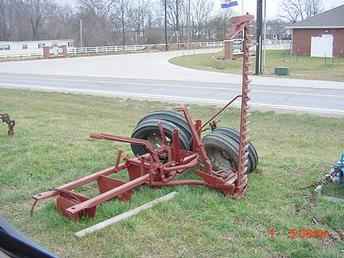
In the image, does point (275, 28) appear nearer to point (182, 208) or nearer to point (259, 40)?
point (259, 40)

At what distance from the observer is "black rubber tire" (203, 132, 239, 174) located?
5320 mm

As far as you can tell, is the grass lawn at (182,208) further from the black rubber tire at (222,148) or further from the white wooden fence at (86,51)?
the white wooden fence at (86,51)

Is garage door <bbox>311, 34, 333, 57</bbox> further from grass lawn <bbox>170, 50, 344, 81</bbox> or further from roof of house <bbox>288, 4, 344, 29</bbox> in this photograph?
grass lawn <bbox>170, 50, 344, 81</bbox>

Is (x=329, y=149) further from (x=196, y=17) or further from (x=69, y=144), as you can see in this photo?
(x=196, y=17)

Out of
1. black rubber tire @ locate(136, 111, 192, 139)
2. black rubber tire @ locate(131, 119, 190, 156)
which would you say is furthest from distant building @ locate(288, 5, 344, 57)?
black rubber tire @ locate(131, 119, 190, 156)

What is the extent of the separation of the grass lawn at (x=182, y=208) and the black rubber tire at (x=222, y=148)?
0.34 meters

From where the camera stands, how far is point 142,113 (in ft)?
41.2

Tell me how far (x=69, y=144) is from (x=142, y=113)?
17.5 feet

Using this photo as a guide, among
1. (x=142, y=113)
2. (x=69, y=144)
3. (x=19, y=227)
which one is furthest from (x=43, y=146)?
(x=142, y=113)

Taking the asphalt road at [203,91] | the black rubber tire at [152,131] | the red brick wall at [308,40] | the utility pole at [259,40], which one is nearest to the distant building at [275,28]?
the red brick wall at [308,40]

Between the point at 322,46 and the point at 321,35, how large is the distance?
39.5 inches

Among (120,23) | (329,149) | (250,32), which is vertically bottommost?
(329,149)

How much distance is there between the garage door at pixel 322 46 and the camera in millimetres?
41656

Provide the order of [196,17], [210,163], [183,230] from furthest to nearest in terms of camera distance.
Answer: [196,17]
[210,163]
[183,230]
